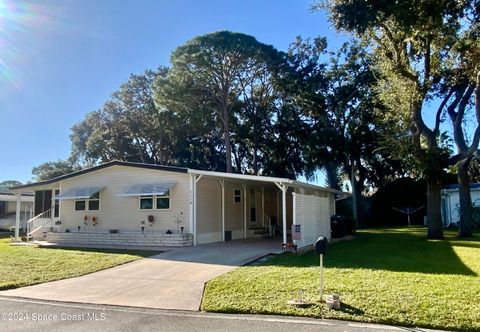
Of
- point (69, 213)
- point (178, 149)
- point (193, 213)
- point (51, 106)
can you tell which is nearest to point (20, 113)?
point (51, 106)

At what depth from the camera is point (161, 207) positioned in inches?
659

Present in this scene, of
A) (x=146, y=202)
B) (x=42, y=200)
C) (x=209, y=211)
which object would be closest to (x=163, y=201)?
(x=146, y=202)

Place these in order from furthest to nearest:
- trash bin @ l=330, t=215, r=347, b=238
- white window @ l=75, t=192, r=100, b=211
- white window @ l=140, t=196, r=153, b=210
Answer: trash bin @ l=330, t=215, r=347, b=238 → white window @ l=75, t=192, r=100, b=211 → white window @ l=140, t=196, r=153, b=210

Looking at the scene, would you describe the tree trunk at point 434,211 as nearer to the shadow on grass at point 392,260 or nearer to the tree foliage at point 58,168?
the shadow on grass at point 392,260

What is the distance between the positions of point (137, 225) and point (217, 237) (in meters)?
3.34

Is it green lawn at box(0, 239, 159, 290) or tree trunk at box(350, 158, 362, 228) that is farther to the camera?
tree trunk at box(350, 158, 362, 228)

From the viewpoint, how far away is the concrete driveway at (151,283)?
7539 millimetres

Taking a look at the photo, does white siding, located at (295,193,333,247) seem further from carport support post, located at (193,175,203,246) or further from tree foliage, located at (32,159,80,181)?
tree foliage, located at (32,159,80,181)

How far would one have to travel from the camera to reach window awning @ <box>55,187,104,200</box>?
1783 cm

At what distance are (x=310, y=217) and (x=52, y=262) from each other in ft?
27.6

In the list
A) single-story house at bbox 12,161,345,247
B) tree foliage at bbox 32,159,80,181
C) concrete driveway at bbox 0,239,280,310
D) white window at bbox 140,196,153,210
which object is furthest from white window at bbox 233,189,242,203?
tree foliage at bbox 32,159,80,181

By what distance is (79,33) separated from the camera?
15.7 meters

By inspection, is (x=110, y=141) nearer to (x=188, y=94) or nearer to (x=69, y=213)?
(x=188, y=94)

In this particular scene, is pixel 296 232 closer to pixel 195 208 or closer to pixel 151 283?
pixel 195 208
